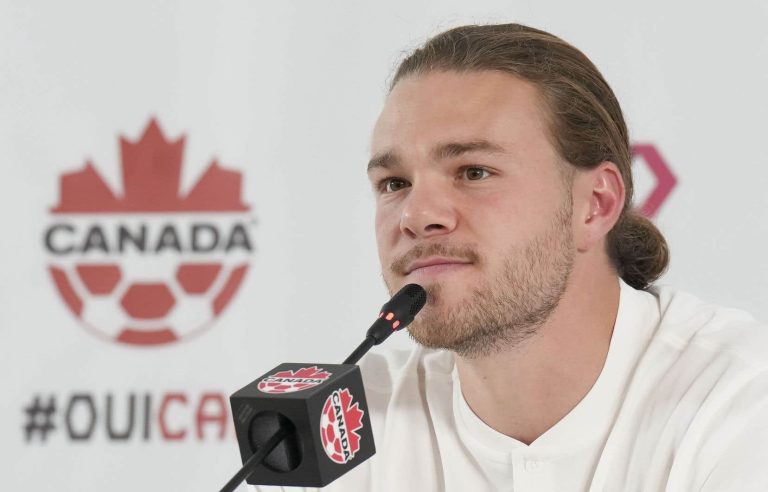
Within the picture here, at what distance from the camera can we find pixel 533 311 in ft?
5.07

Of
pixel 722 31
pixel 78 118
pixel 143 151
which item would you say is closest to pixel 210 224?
pixel 143 151

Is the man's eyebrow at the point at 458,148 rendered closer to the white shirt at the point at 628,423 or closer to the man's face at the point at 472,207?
the man's face at the point at 472,207

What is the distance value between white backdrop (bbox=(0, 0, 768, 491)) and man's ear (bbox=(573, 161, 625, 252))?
1.83ft

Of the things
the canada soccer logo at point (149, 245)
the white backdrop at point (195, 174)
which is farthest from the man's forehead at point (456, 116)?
the canada soccer logo at point (149, 245)

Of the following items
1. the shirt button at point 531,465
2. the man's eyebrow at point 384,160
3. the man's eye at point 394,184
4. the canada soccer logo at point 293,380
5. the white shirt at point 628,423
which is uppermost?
the man's eyebrow at point 384,160

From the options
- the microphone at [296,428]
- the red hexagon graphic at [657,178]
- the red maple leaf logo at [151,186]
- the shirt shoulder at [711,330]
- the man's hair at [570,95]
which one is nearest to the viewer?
the microphone at [296,428]

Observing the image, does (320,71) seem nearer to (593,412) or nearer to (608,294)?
(608,294)

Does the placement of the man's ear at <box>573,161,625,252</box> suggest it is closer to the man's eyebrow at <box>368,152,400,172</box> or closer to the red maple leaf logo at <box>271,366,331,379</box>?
the man's eyebrow at <box>368,152,400,172</box>

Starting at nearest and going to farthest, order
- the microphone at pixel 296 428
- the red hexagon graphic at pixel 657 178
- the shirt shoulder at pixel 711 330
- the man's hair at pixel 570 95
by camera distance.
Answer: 1. the microphone at pixel 296 428
2. the shirt shoulder at pixel 711 330
3. the man's hair at pixel 570 95
4. the red hexagon graphic at pixel 657 178

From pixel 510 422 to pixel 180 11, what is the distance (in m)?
1.25

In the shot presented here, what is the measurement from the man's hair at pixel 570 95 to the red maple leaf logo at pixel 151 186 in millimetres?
710

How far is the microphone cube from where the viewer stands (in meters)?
1.02

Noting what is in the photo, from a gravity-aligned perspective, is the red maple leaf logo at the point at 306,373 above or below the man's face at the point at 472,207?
below

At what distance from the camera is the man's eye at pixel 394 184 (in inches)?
62.5
